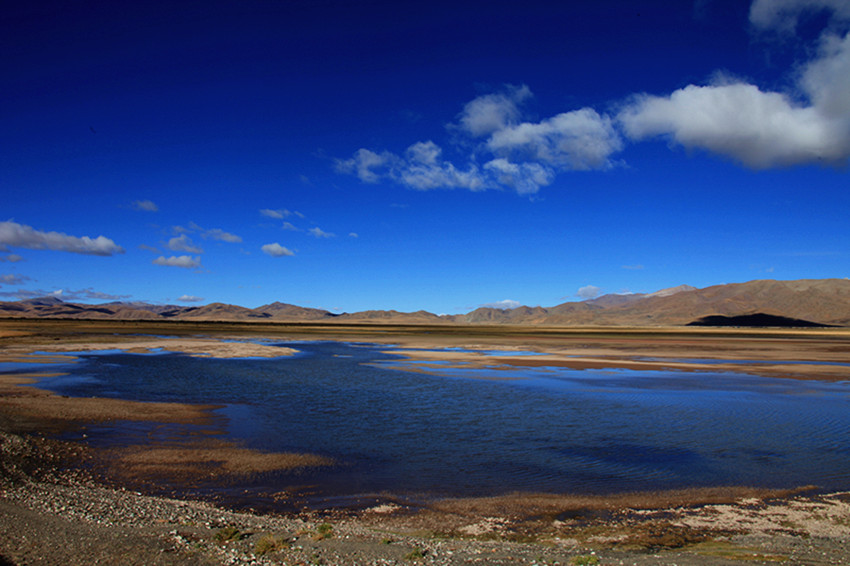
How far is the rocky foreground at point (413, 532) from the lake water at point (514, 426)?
1.51 m

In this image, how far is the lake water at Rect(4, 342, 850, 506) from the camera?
1165 centimetres

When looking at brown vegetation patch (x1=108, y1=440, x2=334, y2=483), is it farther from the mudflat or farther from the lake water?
the lake water

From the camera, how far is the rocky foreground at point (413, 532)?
274 inches

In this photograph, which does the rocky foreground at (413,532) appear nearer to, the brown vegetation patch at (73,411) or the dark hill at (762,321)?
the brown vegetation patch at (73,411)

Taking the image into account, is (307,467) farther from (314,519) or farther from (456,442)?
(456,442)

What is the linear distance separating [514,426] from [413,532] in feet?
29.9

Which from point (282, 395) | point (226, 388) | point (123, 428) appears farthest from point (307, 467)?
point (226, 388)

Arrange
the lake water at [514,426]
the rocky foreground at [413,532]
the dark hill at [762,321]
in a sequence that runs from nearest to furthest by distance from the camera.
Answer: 1. the rocky foreground at [413,532]
2. the lake water at [514,426]
3. the dark hill at [762,321]

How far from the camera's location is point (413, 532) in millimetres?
8289

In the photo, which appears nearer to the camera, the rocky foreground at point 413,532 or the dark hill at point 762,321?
the rocky foreground at point 413,532

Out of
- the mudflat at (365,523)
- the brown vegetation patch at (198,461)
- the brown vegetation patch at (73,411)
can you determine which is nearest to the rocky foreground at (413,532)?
the mudflat at (365,523)

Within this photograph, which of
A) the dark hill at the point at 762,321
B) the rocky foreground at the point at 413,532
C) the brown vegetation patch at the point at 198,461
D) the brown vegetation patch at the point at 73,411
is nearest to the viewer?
the rocky foreground at the point at 413,532

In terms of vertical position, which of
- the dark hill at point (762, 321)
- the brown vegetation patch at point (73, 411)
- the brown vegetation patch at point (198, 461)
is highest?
the dark hill at point (762, 321)

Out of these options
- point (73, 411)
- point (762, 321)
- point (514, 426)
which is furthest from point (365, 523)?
point (762, 321)
